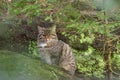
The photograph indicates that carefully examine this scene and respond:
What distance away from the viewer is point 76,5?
19.1 ft

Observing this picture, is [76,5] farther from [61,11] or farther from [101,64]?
[101,64]

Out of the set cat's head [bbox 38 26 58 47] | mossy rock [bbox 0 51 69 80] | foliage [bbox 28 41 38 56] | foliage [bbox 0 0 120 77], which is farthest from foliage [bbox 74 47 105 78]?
mossy rock [bbox 0 51 69 80]

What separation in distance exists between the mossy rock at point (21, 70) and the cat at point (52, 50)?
1.08 meters

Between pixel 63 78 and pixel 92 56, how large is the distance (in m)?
3.30

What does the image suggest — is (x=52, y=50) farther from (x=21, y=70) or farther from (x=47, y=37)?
(x=21, y=70)

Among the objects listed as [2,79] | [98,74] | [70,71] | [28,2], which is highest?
[28,2]

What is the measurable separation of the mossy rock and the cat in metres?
1.08

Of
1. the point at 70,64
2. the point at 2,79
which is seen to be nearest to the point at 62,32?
the point at 70,64

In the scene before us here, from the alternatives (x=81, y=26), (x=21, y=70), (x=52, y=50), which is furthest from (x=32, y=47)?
(x=21, y=70)

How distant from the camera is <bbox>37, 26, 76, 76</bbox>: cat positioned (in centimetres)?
507

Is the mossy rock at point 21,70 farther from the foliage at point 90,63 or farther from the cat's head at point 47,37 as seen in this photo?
the foliage at point 90,63

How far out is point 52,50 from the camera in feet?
16.9

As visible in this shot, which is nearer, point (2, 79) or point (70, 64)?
point (2, 79)

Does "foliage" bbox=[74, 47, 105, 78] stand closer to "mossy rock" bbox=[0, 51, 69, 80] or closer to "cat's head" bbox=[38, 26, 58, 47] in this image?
"cat's head" bbox=[38, 26, 58, 47]
